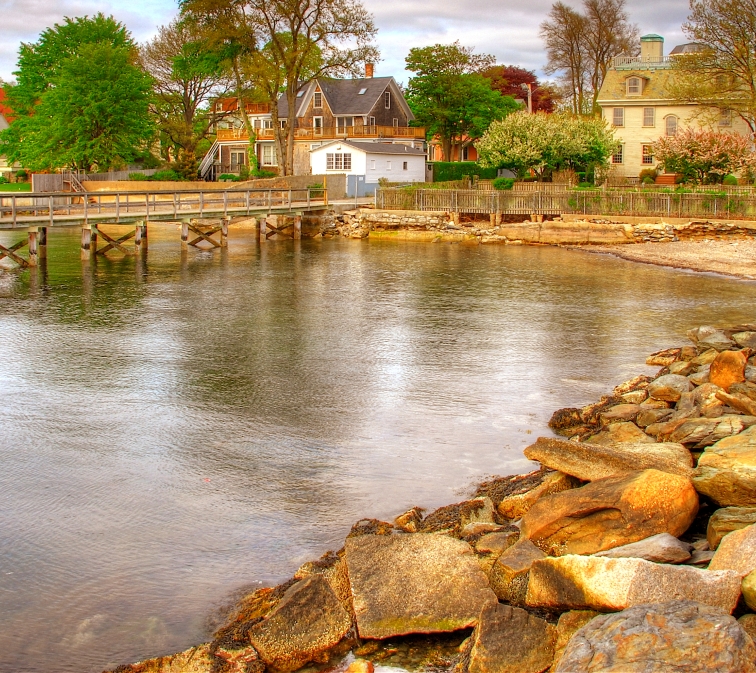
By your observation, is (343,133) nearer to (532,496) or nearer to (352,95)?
(352,95)

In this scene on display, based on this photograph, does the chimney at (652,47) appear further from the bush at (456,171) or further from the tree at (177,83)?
the tree at (177,83)

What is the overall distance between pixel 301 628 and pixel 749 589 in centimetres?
352

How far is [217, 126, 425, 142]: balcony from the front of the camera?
236ft

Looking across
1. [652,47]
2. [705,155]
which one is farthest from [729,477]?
[652,47]

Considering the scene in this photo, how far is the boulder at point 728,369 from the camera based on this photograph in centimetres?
1450

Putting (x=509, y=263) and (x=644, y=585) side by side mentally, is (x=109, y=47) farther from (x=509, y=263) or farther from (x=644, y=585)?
(x=644, y=585)

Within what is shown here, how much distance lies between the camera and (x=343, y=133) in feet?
241

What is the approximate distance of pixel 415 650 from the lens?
25.0 ft

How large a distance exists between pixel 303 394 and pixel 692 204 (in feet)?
108

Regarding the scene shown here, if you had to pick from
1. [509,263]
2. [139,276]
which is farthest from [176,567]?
[509,263]

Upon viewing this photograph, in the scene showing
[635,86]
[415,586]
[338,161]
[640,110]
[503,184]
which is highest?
[635,86]

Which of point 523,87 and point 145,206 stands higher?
point 523,87

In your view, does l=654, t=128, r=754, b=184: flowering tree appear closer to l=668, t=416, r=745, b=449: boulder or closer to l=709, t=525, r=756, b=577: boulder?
l=668, t=416, r=745, b=449: boulder

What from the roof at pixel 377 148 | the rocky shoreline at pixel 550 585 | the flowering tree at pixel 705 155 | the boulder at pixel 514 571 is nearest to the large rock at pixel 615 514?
the rocky shoreline at pixel 550 585
